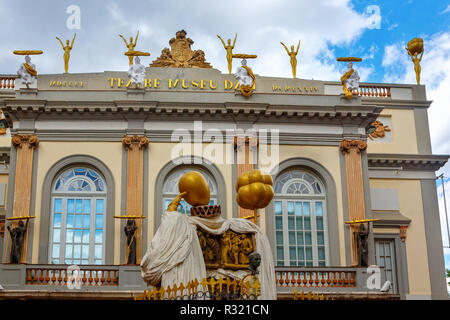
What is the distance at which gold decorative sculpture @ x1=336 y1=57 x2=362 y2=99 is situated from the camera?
25.2 m

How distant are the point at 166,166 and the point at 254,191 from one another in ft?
40.6

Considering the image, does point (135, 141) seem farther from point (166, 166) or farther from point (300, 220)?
point (300, 220)

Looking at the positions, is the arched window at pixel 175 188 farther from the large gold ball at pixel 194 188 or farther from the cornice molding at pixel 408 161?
the large gold ball at pixel 194 188

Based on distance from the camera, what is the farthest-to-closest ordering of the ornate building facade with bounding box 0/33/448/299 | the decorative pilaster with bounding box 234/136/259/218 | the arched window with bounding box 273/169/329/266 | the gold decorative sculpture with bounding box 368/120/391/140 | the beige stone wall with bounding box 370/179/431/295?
1. the gold decorative sculpture with bounding box 368/120/391/140
2. the beige stone wall with bounding box 370/179/431/295
3. the decorative pilaster with bounding box 234/136/259/218
4. the arched window with bounding box 273/169/329/266
5. the ornate building facade with bounding box 0/33/448/299

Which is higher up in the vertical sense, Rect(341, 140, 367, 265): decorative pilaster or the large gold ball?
Rect(341, 140, 367, 265): decorative pilaster

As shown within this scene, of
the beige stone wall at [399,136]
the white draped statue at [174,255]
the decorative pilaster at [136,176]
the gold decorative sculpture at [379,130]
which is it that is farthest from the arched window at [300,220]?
the white draped statue at [174,255]

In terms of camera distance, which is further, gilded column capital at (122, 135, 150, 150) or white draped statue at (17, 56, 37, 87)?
white draped statue at (17, 56, 37, 87)

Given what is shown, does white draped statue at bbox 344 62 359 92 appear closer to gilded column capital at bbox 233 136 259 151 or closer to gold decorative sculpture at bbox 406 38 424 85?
gilded column capital at bbox 233 136 259 151

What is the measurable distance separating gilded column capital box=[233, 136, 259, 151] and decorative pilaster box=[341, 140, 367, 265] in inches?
129

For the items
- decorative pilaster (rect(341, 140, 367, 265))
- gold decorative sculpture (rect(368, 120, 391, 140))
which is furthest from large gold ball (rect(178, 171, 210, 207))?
gold decorative sculpture (rect(368, 120, 391, 140))

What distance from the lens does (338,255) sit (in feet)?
76.6

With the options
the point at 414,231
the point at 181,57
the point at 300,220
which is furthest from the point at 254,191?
the point at 414,231

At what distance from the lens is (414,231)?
28703 millimetres
